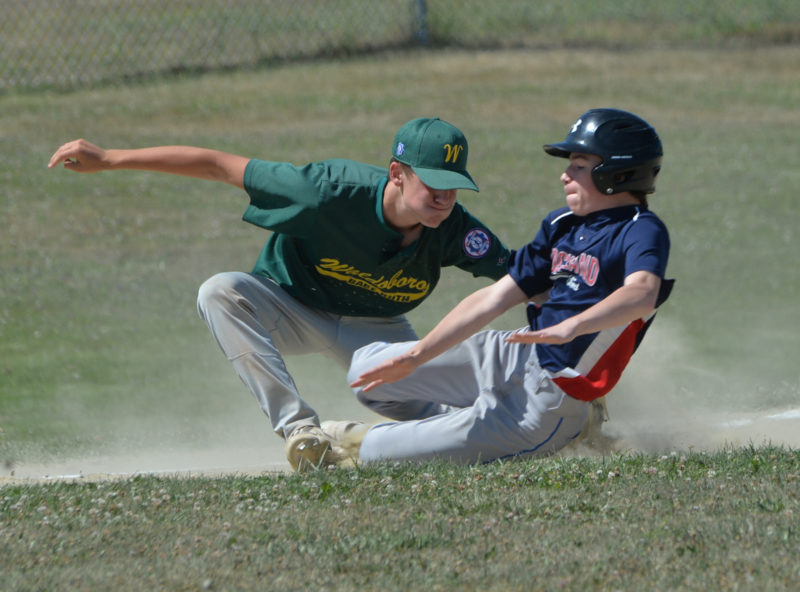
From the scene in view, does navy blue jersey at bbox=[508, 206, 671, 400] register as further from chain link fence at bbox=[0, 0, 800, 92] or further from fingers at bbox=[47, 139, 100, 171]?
chain link fence at bbox=[0, 0, 800, 92]

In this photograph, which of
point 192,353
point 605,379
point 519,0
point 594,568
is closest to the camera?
point 594,568

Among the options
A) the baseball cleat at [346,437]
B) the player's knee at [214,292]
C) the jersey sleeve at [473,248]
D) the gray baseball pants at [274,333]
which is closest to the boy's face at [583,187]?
the jersey sleeve at [473,248]

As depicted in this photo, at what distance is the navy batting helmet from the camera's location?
4.68m

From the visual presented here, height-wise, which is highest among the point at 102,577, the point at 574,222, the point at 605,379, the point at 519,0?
the point at 519,0

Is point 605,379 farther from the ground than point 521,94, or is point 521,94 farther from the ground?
point 521,94

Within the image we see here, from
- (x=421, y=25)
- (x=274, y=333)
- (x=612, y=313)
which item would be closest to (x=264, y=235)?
(x=274, y=333)

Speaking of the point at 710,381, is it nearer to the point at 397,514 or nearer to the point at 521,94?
the point at 397,514

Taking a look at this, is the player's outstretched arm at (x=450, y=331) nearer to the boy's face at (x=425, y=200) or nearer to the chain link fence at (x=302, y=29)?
the boy's face at (x=425, y=200)

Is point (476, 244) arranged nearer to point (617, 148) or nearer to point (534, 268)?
point (534, 268)

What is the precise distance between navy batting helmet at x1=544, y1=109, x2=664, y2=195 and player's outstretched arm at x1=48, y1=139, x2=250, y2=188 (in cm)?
156

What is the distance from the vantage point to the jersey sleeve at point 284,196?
5238 mm

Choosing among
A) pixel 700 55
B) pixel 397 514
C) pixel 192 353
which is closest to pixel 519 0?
pixel 700 55

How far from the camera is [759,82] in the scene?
16.2m

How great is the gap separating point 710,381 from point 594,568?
12.8 feet
